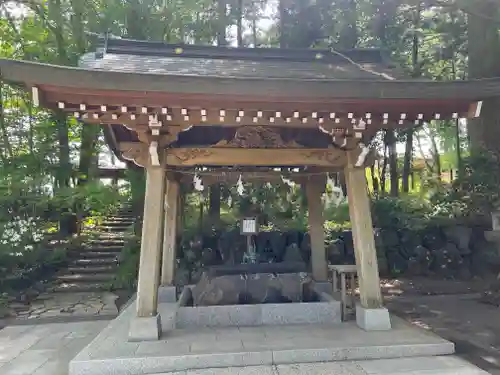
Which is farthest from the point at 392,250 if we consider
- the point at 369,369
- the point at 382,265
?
the point at 369,369

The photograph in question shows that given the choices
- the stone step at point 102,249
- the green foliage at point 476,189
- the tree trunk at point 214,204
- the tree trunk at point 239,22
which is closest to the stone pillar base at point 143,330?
the tree trunk at point 214,204

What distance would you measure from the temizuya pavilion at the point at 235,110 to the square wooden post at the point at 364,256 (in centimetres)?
1

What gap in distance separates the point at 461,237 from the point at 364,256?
6276mm

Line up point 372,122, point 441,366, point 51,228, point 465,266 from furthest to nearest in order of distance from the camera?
point 51,228 < point 465,266 < point 372,122 < point 441,366

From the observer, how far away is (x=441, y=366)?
392 cm

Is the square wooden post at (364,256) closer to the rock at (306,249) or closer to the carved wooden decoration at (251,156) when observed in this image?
the carved wooden decoration at (251,156)

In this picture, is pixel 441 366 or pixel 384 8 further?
pixel 384 8

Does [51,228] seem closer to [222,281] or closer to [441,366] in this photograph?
[222,281]

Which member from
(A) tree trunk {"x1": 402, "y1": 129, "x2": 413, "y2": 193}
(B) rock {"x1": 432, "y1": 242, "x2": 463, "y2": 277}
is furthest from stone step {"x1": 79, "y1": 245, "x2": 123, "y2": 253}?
(A) tree trunk {"x1": 402, "y1": 129, "x2": 413, "y2": 193}

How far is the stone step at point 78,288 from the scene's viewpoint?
29.9 feet

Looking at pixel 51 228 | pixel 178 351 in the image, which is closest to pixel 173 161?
pixel 178 351

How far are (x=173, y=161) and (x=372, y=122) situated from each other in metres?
2.38

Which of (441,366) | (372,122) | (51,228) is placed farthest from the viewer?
(51,228)

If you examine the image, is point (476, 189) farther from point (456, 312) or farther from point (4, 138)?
point (4, 138)
